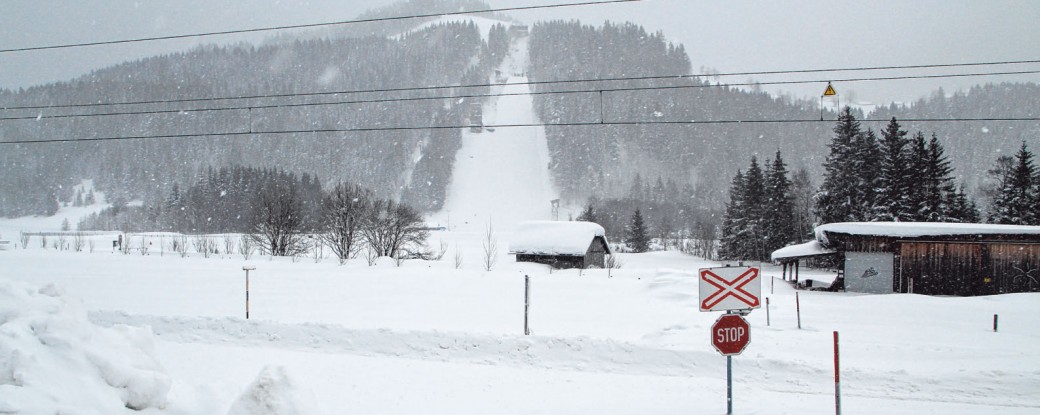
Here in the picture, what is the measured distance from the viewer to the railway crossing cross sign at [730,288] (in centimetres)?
702

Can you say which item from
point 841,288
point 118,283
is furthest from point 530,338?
point 841,288

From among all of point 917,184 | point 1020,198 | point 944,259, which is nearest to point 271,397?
point 944,259

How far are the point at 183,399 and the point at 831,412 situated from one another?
25.0 ft

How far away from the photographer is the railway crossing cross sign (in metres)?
7.02

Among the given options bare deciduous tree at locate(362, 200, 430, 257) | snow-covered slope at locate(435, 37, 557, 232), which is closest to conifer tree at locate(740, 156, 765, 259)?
bare deciduous tree at locate(362, 200, 430, 257)

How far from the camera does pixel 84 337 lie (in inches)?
212

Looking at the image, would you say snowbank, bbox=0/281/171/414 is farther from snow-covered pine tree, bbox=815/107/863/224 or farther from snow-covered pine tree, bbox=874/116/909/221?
snow-covered pine tree, bbox=815/107/863/224

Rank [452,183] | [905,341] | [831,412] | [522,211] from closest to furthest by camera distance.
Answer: [831,412]
[905,341]
[522,211]
[452,183]

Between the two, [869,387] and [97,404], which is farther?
[869,387]

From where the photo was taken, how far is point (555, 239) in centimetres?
4231

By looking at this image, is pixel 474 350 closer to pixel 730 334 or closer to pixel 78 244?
pixel 730 334

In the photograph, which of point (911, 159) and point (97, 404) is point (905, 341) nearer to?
point (97, 404)

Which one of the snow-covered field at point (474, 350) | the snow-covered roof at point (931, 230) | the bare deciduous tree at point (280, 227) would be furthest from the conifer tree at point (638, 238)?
the snow-covered field at point (474, 350)

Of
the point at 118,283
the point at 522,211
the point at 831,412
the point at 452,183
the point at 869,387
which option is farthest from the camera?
the point at 452,183
